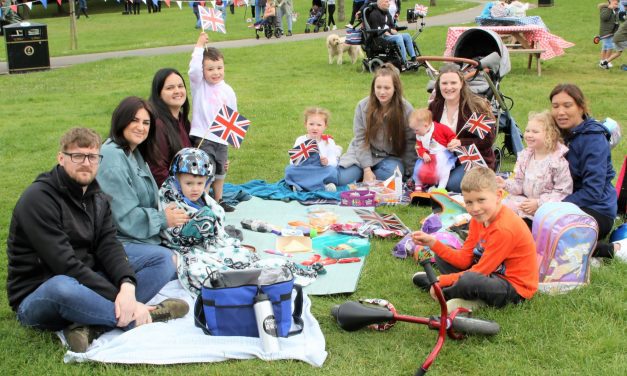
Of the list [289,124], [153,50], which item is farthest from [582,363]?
[153,50]

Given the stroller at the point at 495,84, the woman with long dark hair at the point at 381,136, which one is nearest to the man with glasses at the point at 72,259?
the woman with long dark hair at the point at 381,136

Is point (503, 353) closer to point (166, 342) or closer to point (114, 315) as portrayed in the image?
point (166, 342)

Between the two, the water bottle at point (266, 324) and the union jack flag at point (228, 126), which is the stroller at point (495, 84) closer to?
the union jack flag at point (228, 126)

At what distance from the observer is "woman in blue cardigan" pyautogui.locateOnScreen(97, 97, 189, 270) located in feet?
16.0

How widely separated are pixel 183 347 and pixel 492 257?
1969mm

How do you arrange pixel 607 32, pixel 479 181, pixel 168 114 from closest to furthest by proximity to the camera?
pixel 479 181 → pixel 168 114 → pixel 607 32

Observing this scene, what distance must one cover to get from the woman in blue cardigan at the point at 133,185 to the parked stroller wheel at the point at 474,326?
2002mm

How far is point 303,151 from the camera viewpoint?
299 inches

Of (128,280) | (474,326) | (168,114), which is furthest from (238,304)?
(168,114)

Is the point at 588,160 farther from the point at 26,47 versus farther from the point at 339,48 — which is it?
the point at 26,47

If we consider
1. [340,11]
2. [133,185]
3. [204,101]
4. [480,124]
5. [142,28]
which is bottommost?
[133,185]

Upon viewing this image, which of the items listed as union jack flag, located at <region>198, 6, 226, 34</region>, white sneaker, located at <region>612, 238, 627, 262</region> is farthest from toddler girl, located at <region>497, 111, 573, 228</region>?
union jack flag, located at <region>198, 6, 226, 34</region>

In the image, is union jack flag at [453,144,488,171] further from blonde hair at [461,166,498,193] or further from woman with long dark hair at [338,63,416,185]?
blonde hair at [461,166,498,193]

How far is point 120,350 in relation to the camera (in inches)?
158
